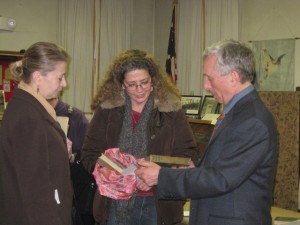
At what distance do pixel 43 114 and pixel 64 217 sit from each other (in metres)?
0.45

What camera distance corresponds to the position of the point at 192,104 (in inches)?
231

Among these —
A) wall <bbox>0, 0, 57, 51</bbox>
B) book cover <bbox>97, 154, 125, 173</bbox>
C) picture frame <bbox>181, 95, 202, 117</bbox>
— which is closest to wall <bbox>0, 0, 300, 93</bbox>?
wall <bbox>0, 0, 57, 51</bbox>

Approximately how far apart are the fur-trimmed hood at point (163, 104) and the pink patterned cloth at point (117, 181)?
1.02ft

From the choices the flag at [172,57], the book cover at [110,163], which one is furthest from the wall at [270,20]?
the book cover at [110,163]

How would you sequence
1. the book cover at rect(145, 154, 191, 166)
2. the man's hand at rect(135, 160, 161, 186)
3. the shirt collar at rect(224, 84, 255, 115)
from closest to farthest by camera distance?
the shirt collar at rect(224, 84, 255, 115) → the man's hand at rect(135, 160, 161, 186) → the book cover at rect(145, 154, 191, 166)

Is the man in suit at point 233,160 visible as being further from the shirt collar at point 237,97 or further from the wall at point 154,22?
the wall at point 154,22

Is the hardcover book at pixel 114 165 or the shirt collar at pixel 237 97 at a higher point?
the shirt collar at pixel 237 97

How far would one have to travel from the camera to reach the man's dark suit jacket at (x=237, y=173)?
1527 mm

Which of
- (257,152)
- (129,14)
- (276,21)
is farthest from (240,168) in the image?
(129,14)

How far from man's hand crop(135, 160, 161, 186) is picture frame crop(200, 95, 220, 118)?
3737 millimetres

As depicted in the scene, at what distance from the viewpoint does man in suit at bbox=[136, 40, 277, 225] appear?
1530 mm

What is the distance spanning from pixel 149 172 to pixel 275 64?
3.67 meters

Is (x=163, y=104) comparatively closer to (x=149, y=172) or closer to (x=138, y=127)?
(x=138, y=127)

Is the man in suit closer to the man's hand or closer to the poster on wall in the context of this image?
the man's hand
